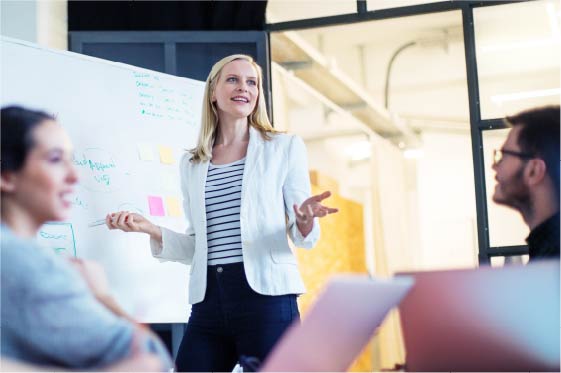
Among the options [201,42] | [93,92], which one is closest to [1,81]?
[93,92]

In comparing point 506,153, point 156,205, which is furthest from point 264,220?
point 156,205

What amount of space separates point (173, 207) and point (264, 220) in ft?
3.67

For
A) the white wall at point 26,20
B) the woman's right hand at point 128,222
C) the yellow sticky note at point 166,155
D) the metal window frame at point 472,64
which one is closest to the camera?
the woman's right hand at point 128,222

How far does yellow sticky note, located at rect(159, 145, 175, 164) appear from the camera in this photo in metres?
3.30

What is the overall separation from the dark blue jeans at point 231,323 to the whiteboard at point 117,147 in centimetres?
59

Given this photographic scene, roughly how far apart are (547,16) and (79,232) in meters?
2.47

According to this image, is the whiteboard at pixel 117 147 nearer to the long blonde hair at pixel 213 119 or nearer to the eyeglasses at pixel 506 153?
the long blonde hair at pixel 213 119

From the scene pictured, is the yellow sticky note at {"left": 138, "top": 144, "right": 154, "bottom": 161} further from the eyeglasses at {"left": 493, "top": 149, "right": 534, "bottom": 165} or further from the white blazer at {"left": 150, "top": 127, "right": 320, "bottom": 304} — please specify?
Answer: the eyeglasses at {"left": 493, "top": 149, "right": 534, "bottom": 165}

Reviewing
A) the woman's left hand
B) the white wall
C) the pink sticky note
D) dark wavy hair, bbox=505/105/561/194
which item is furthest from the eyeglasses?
the white wall

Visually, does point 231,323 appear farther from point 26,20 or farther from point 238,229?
point 26,20

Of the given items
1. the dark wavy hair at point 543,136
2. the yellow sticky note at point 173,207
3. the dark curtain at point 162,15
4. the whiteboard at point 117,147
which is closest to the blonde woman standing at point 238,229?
the whiteboard at point 117,147

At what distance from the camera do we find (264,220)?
2.25 metres

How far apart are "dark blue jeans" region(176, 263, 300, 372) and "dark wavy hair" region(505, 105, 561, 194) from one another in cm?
96

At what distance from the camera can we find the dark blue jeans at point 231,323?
7.06 ft
